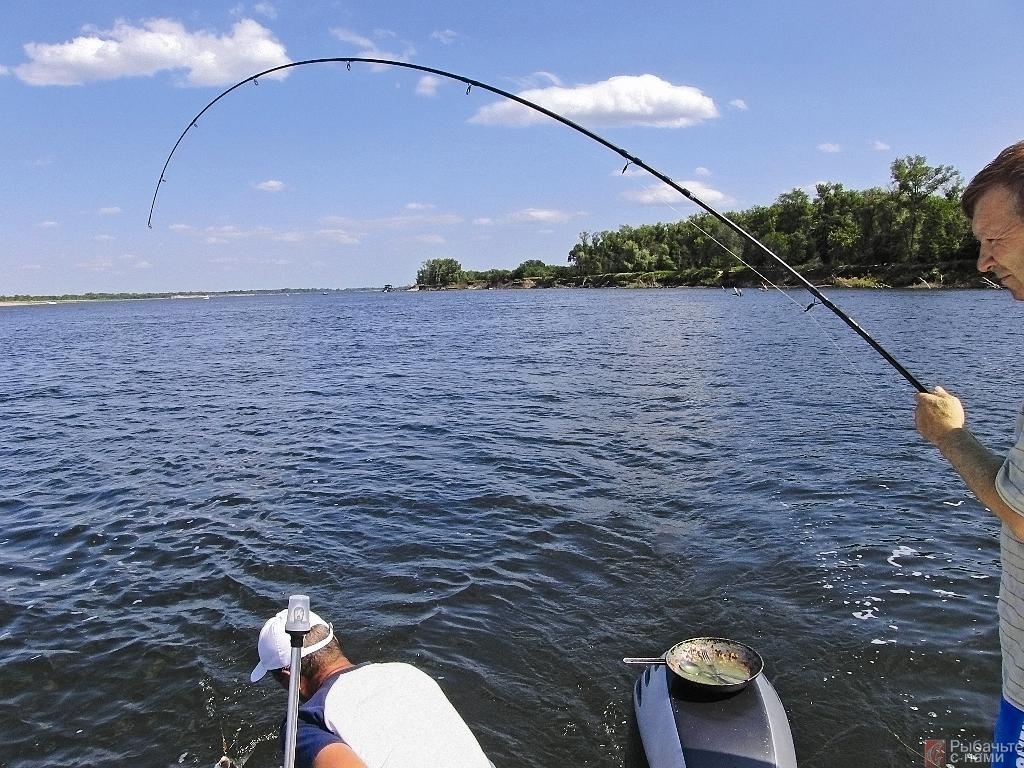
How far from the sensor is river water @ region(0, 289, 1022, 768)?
6.00 meters

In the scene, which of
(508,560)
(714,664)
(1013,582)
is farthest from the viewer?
(508,560)

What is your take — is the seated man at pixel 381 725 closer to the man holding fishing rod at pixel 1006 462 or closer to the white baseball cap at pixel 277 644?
the white baseball cap at pixel 277 644

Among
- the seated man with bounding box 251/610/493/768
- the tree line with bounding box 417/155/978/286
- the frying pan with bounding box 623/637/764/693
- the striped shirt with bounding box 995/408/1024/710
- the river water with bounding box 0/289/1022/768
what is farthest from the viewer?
the tree line with bounding box 417/155/978/286

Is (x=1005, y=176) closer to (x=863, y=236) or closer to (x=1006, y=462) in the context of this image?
(x=1006, y=462)

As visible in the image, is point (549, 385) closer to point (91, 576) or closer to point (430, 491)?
point (430, 491)

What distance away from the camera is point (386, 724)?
3.00 metres

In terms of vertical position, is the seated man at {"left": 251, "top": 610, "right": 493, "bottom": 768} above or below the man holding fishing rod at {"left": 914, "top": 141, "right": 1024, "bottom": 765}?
below

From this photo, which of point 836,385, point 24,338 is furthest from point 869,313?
point 24,338

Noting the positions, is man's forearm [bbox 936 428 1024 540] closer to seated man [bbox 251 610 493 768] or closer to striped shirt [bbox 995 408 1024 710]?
striped shirt [bbox 995 408 1024 710]

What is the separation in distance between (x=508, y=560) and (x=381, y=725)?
590 cm

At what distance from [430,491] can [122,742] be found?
619 cm

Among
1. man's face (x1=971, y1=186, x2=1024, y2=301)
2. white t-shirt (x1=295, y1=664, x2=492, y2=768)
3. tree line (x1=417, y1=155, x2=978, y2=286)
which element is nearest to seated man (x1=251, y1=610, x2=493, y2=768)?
white t-shirt (x1=295, y1=664, x2=492, y2=768)

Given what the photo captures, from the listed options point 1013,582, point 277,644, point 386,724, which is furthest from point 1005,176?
point 277,644

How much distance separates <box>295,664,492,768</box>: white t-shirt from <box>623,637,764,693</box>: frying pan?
136 cm
